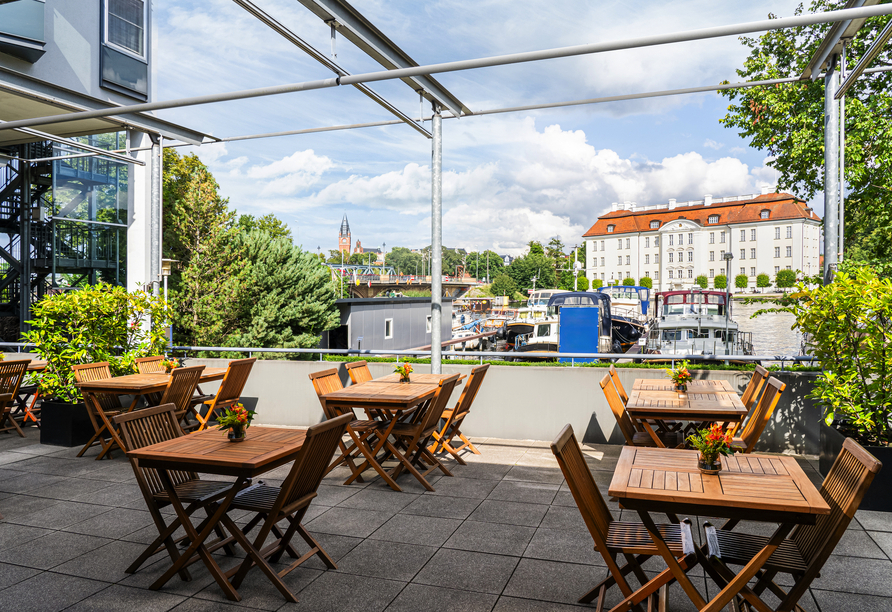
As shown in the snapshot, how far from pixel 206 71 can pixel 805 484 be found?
17510 mm

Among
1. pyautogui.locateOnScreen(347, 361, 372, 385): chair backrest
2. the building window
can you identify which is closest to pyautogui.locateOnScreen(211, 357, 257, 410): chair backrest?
pyautogui.locateOnScreen(347, 361, 372, 385): chair backrest

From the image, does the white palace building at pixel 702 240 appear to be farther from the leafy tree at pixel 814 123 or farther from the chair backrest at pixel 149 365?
the chair backrest at pixel 149 365

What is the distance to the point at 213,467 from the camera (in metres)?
3.23

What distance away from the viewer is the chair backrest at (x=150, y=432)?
3.51 meters

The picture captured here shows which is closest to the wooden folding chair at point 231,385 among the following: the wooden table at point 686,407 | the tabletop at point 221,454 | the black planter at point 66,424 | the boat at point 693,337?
the black planter at point 66,424

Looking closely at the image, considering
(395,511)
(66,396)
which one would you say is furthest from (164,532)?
(66,396)

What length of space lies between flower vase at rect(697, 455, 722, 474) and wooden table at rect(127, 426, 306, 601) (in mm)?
2145

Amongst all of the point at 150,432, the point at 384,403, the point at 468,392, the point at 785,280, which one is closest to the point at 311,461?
the point at 150,432

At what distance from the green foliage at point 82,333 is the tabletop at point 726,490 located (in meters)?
6.25

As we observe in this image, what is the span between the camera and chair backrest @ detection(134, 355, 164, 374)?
23.4 ft

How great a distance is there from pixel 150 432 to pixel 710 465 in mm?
3235

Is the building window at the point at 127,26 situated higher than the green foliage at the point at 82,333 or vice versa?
the building window at the point at 127,26

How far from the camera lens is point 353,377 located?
664 cm

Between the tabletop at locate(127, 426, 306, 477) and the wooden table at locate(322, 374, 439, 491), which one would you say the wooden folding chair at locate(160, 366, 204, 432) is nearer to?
the wooden table at locate(322, 374, 439, 491)
